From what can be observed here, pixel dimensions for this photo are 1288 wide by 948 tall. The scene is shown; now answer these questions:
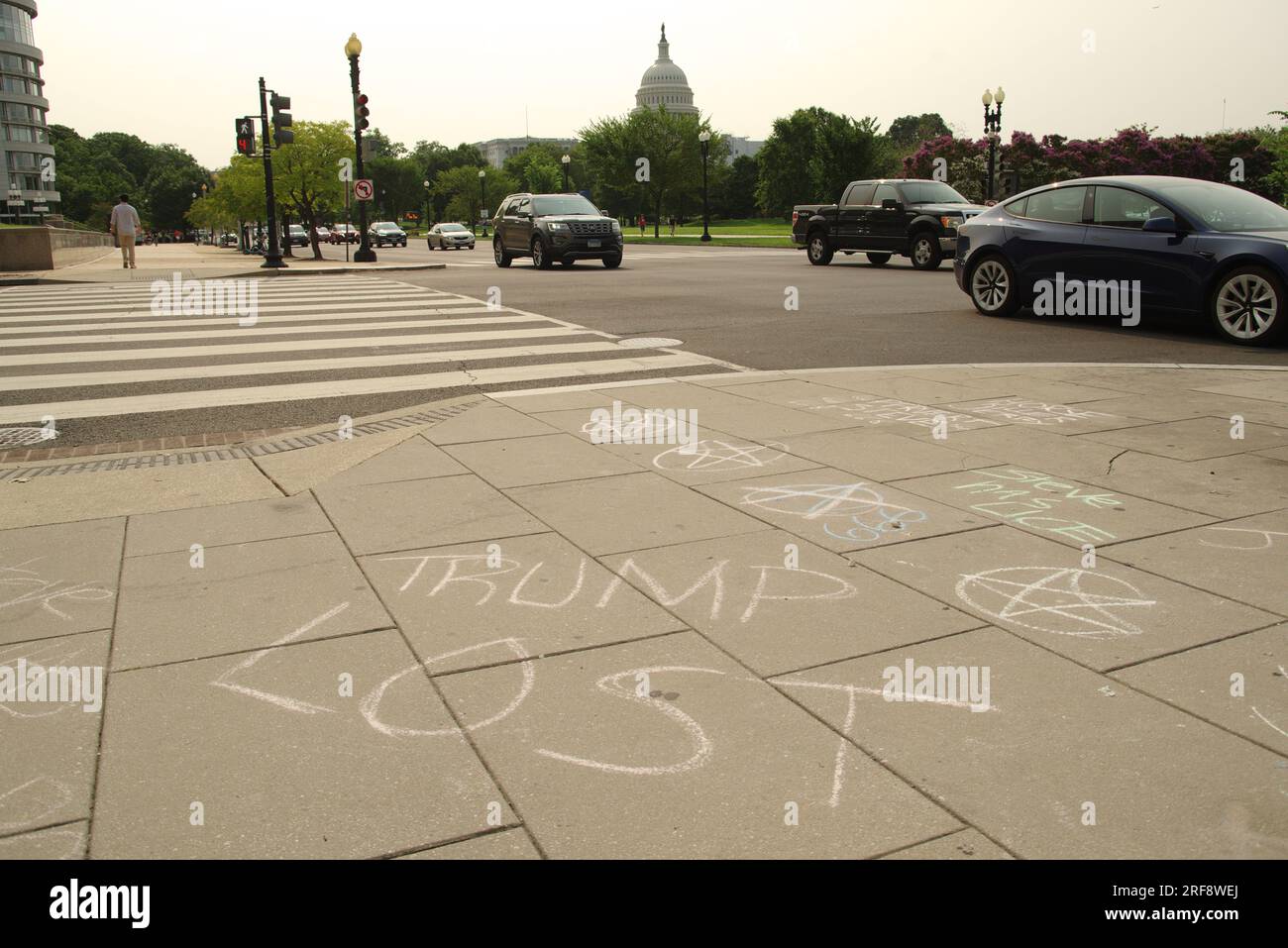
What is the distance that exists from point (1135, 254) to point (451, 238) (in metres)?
45.4

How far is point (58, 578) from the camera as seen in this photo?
4.72m

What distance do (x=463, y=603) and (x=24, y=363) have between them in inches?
359

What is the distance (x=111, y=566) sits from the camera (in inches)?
192

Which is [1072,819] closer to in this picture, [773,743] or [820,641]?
[773,743]

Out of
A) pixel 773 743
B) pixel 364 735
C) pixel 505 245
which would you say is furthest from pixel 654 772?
pixel 505 245

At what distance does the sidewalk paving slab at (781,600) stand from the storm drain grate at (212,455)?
3.34 metres

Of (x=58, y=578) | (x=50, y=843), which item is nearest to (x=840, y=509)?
(x=58, y=578)

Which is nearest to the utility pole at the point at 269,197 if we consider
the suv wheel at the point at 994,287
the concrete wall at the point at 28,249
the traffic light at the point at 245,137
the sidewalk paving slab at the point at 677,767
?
the traffic light at the point at 245,137

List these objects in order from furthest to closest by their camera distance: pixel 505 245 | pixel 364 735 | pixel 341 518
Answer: pixel 505 245
pixel 341 518
pixel 364 735

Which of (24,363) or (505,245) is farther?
(505,245)

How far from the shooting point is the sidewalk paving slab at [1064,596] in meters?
3.90

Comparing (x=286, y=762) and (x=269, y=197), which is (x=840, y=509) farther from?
(x=269, y=197)
